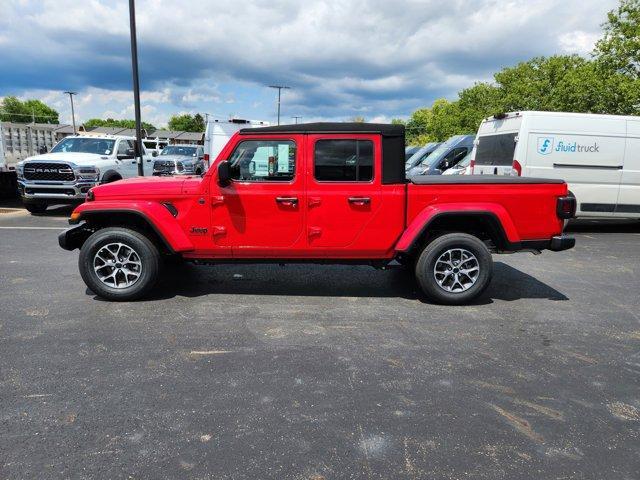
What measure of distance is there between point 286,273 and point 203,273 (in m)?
1.10

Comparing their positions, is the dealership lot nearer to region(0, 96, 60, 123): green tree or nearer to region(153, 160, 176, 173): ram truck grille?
region(153, 160, 176, 173): ram truck grille

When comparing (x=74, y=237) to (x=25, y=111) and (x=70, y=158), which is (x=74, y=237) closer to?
(x=70, y=158)

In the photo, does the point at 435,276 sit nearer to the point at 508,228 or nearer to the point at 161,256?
the point at 508,228

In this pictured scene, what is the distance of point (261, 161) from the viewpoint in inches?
197

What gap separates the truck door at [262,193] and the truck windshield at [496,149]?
21.2ft

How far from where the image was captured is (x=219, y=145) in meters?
14.5

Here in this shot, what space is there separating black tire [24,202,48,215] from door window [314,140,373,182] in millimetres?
9953

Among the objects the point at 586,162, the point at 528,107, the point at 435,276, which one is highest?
the point at 528,107

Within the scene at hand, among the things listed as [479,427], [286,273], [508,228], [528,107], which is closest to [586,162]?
[508,228]

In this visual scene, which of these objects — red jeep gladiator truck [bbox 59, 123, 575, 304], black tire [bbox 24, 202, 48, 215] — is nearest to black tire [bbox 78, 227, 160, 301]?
red jeep gladiator truck [bbox 59, 123, 575, 304]

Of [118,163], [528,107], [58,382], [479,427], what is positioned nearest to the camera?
[479,427]

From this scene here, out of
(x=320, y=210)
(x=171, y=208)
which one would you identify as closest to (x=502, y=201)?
(x=320, y=210)

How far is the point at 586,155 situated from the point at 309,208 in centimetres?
731

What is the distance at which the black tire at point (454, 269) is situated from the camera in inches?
198
